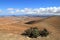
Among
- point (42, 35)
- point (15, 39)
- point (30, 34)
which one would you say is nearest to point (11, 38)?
point (15, 39)

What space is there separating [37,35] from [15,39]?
5186 mm

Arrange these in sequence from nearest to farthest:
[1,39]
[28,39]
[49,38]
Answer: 1. [1,39]
2. [28,39]
3. [49,38]

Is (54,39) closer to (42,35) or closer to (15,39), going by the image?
(42,35)

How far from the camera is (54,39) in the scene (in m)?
27.1

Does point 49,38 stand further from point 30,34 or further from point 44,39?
point 30,34

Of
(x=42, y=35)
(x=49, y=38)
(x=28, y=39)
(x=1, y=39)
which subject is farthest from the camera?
(x=42, y=35)

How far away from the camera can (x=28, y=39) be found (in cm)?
2616

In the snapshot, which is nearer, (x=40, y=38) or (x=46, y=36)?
(x=40, y=38)

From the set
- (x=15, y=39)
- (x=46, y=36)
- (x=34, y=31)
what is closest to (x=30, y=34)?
(x=34, y=31)

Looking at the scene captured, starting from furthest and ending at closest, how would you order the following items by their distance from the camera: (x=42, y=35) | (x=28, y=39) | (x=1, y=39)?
(x=42, y=35)
(x=28, y=39)
(x=1, y=39)

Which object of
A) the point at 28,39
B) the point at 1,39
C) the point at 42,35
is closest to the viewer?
the point at 1,39

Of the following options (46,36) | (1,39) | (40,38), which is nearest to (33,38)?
(40,38)

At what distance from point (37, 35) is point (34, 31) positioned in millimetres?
972

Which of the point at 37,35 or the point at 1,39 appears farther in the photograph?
the point at 37,35
